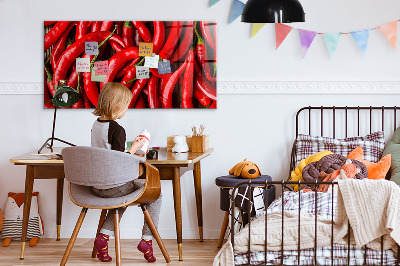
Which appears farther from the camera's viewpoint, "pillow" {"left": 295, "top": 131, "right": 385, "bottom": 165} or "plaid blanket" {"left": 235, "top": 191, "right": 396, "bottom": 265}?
"pillow" {"left": 295, "top": 131, "right": 385, "bottom": 165}

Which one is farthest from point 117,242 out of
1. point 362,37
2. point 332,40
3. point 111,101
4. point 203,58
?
point 362,37

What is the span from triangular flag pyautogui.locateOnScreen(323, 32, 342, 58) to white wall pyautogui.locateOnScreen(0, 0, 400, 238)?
44 millimetres

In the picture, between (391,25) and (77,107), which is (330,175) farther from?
(77,107)

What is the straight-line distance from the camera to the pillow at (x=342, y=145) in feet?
13.3

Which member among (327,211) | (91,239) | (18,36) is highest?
(18,36)

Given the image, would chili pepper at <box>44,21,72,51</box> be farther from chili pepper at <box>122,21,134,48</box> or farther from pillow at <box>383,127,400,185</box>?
pillow at <box>383,127,400,185</box>

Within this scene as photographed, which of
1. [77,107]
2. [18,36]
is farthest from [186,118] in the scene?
[18,36]

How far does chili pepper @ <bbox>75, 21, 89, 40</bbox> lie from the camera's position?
4.31 metres

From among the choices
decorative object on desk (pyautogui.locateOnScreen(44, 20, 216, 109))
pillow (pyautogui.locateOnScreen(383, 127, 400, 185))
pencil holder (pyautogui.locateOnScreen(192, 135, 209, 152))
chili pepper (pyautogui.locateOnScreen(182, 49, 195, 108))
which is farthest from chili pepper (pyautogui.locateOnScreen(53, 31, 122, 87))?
pillow (pyautogui.locateOnScreen(383, 127, 400, 185))

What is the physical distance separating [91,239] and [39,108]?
1.02 meters

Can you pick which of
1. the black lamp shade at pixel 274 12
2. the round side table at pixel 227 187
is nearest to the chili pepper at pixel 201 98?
the round side table at pixel 227 187

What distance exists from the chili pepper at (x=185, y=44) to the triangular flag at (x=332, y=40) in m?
0.96

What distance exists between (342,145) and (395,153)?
35 centimetres

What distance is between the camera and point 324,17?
14.0 ft
